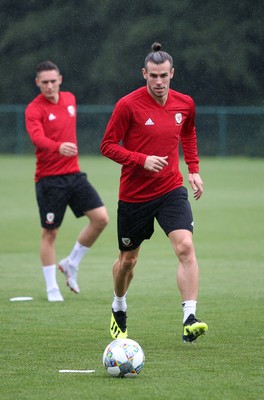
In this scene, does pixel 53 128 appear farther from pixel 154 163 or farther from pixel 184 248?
pixel 184 248

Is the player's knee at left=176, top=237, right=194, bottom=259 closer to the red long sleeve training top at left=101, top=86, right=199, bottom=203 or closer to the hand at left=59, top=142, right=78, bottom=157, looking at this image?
the red long sleeve training top at left=101, top=86, right=199, bottom=203

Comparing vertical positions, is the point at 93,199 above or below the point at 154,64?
below

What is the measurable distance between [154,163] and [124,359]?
5.95 feet

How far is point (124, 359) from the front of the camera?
6.25 m

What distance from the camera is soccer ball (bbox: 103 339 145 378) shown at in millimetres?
6238

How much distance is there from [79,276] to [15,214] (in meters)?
8.71

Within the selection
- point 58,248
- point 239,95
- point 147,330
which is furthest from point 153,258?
point 239,95

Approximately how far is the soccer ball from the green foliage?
87.6ft

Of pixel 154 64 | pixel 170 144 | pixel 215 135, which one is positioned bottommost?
pixel 215 135

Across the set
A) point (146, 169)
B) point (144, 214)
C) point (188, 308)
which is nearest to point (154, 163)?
point (146, 169)

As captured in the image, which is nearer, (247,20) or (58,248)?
(58,248)

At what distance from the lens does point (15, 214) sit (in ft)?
69.9

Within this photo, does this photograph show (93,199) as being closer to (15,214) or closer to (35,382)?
(35,382)

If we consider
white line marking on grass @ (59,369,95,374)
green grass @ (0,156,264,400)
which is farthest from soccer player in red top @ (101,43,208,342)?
white line marking on grass @ (59,369,95,374)
